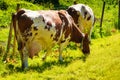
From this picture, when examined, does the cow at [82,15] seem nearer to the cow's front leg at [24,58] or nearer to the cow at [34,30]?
the cow at [34,30]

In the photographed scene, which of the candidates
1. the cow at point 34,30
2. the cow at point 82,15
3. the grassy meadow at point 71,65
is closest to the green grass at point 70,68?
the grassy meadow at point 71,65

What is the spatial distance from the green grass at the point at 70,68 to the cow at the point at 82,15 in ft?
7.22

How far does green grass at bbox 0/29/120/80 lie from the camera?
11492 millimetres

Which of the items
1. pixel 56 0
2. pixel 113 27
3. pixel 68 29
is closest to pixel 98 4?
pixel 56 0

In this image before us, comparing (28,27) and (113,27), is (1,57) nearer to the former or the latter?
(28,27)

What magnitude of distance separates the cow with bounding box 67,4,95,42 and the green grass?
7.22 feet

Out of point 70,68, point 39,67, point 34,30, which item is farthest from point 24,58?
point 70,68

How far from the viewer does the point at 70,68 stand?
498 inches

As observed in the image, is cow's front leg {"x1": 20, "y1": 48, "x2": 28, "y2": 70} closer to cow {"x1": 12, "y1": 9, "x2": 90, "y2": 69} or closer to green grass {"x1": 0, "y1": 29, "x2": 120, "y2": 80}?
cow {"x1": 12, "y1": 9, "x2": 90, "y2": 69}

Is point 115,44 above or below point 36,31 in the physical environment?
below

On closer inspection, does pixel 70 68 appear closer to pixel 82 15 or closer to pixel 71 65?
pixel 71 65

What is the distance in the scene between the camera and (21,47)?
40.9ft

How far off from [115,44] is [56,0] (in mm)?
12172

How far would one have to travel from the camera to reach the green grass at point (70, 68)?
11.5 meters
